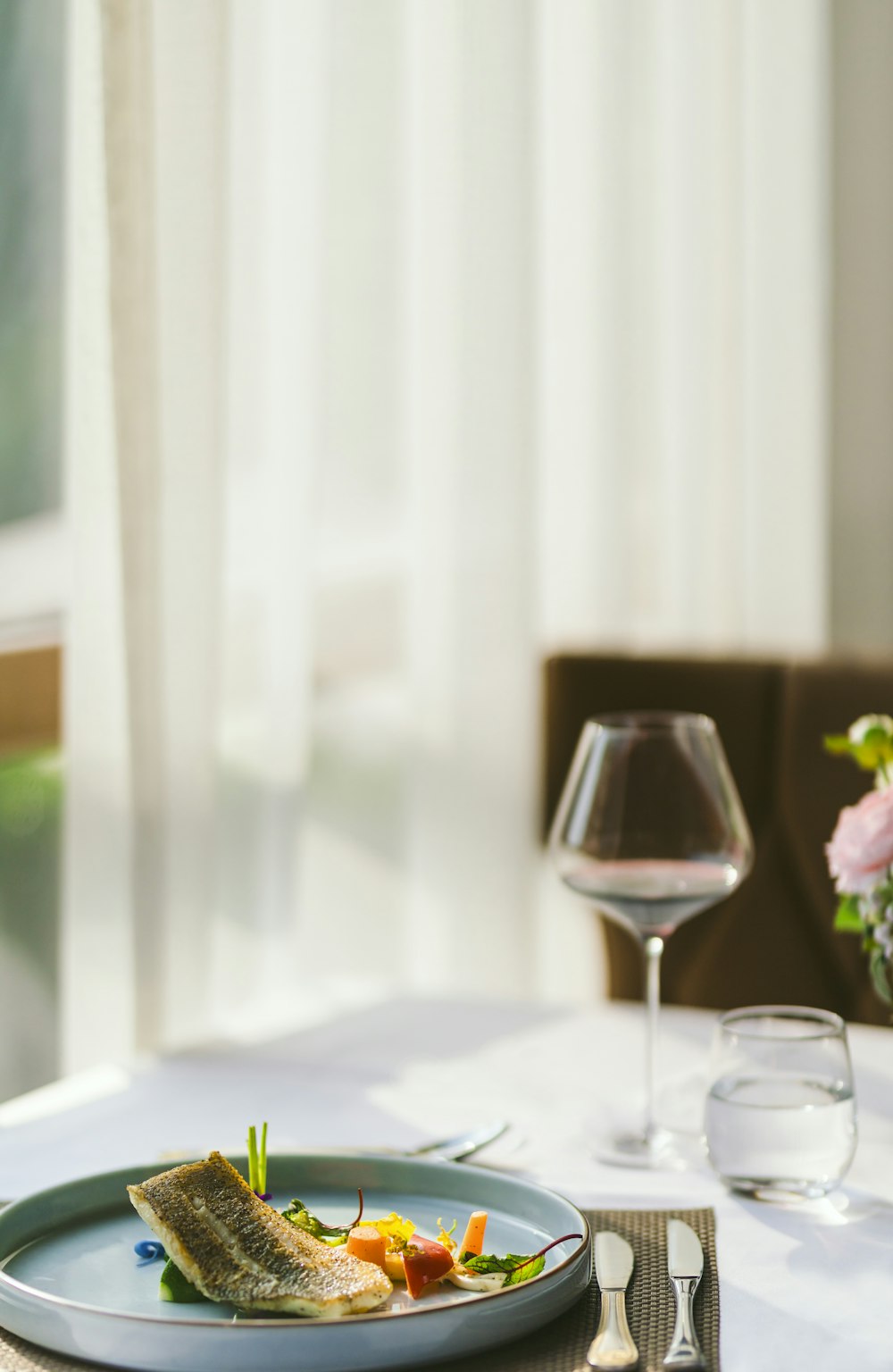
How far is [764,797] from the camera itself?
1.57 m

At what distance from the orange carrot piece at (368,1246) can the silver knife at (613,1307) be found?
0.08 metres

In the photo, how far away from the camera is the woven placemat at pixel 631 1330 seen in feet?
1.65

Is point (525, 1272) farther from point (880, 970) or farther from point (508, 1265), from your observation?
point (880, 970)

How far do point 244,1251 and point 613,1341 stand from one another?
133 millimetres

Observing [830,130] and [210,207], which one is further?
[830,130]

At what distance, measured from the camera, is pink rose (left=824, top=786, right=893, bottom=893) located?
761 mm

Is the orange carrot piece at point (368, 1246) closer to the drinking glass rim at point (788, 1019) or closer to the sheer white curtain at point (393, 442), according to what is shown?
the drinking glass rim at point (788, 1019)

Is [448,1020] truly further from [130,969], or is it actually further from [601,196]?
[601,196]

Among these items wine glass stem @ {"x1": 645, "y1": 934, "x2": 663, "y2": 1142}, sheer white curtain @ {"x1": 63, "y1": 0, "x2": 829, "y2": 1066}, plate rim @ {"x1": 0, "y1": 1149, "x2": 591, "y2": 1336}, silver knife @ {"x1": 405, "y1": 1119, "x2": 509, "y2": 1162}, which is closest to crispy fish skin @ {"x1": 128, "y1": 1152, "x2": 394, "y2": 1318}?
plate rim @ {"x1": 0, "y1": 1149, "x2": 591, "y2": 1336}

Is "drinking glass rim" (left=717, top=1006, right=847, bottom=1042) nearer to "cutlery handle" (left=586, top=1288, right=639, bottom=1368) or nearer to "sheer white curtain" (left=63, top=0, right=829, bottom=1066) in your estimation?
"cutlery handle" (left=586, top=1288, right=639, bottom=1368)

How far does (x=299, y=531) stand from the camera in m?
1.64

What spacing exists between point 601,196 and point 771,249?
1.73 feet

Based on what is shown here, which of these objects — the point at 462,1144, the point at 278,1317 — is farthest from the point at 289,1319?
the point at 462,1144

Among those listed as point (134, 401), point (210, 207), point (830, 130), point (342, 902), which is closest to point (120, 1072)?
point (134, 401)
